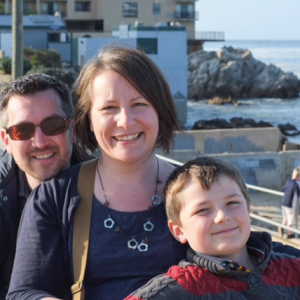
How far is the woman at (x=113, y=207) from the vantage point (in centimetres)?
258

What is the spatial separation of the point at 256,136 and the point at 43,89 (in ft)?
68.5

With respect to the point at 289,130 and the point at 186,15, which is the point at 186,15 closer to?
the point at 186,15

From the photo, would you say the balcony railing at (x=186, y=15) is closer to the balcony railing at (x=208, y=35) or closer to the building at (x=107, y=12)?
→ the building at (x=107, y=12)

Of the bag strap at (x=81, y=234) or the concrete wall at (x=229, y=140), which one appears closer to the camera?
the bag strap at (x=81, y=234)

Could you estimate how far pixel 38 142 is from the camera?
2.99 meters

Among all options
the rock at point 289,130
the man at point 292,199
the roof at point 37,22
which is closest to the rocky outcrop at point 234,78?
the roof at point 37,22

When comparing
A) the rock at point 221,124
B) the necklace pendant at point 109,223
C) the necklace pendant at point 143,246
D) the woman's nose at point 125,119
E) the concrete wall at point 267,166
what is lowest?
the rock at point 221,124

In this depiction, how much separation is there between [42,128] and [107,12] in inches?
2561

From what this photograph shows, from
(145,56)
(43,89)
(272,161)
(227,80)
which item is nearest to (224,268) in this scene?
(145,56)

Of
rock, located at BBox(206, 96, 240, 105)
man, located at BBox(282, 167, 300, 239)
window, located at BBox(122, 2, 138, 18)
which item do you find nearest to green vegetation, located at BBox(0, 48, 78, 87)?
man, located at BBox(282, 167, 300, 239)

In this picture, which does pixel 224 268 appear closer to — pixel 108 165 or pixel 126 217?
pixel 126 217

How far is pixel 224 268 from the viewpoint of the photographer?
243 cm

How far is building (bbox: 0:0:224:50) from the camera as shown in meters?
66.1

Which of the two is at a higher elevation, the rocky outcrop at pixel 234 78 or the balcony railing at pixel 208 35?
the balcony railing at pixel 208 35
